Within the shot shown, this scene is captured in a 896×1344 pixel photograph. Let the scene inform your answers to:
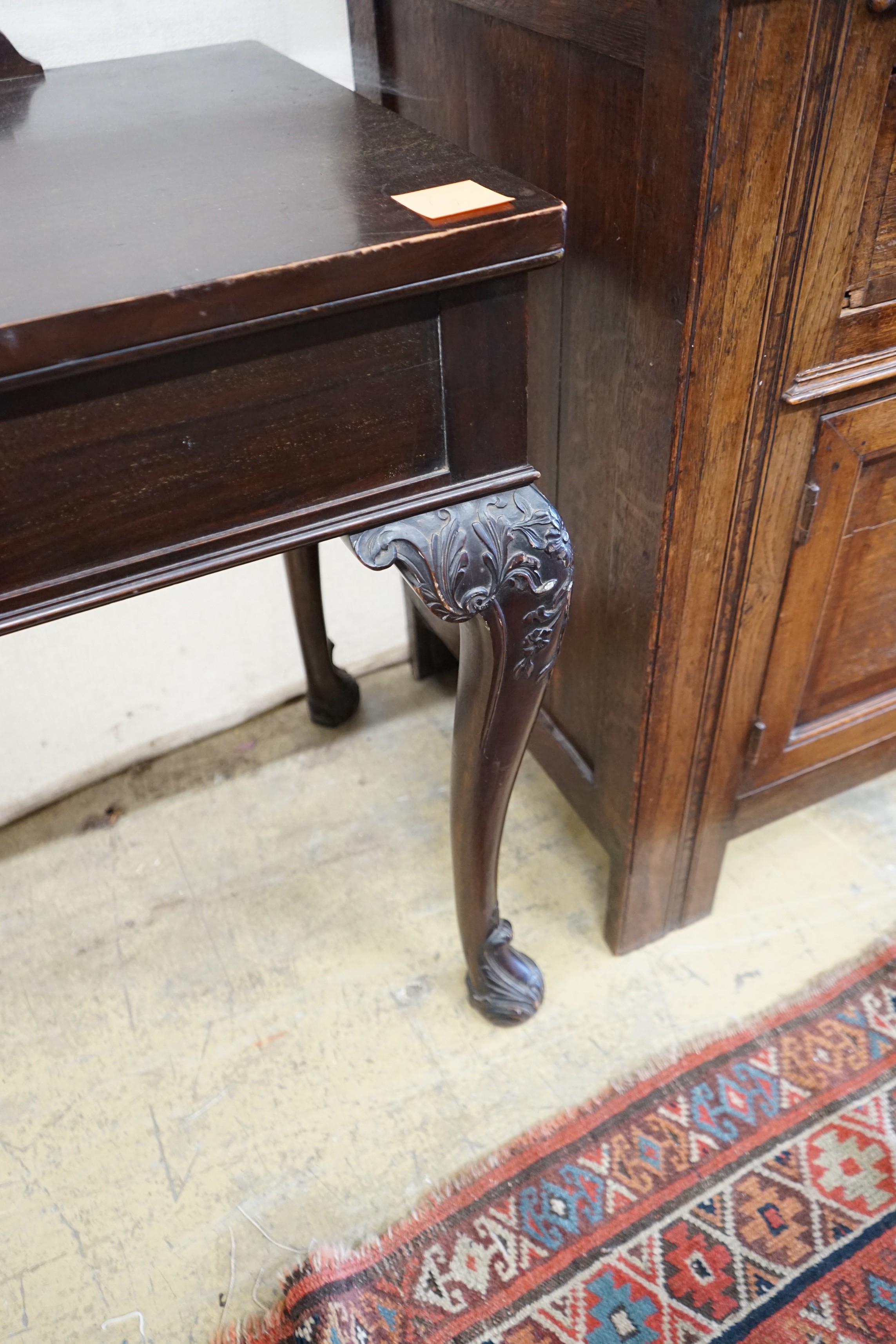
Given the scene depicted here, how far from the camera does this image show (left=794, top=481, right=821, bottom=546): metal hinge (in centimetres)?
83

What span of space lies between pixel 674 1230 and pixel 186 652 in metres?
0.89

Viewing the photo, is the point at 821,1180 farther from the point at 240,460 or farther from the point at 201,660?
the point at 201,660

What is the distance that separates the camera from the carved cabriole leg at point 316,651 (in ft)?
4.10

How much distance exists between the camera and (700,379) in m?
0.73

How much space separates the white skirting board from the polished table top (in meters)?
0.61

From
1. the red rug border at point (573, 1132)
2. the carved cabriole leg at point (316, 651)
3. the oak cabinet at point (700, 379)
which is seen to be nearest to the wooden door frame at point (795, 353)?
the oak cabinet at point (700, 379)

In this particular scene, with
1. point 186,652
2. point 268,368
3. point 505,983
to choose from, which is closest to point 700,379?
point 268,368

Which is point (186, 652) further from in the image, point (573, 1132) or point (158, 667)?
point (573, 1132)

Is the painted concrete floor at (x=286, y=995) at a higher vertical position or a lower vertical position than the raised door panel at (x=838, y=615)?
lower

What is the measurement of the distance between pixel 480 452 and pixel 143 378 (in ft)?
0.74

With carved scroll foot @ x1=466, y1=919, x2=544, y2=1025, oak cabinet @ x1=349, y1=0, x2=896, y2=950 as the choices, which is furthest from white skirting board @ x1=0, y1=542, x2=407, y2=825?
carved scroll foot @ x1=466, y1=919, x2=544, y2=1025

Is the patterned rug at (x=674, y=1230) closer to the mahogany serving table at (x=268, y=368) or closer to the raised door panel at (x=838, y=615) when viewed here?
the raised door panel at (x=838, y=615)

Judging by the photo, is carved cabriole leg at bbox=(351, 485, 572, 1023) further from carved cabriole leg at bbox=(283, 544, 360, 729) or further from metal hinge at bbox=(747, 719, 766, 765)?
carved cabriole leg at bbox=(283, 544, 360, 729)

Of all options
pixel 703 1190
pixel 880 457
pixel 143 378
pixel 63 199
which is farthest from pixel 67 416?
pixel 703 1190
